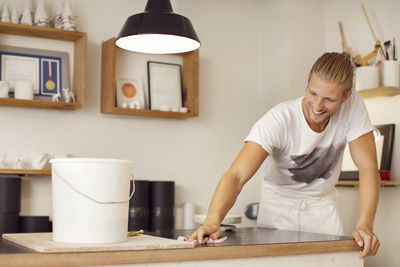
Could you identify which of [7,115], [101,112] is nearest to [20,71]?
[7,115]

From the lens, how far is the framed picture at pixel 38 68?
3.47m

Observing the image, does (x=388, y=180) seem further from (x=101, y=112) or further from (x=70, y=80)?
(x=70, y=80)

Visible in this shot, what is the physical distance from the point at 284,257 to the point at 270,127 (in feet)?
2.30

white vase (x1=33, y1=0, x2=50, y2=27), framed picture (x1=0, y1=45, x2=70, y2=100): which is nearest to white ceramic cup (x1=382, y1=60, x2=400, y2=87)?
framed picture (x1=0, y1=45, x2=70, y2=100)

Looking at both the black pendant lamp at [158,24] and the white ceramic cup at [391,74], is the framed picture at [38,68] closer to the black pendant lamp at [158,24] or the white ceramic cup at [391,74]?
the black pendant lamp at [158,24]

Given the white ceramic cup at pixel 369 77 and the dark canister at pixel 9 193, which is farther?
the white ceramic cup at pixel 369 77

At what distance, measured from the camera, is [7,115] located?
3475 mm

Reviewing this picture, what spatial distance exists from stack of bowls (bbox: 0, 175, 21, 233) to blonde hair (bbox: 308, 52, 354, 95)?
199 centimetres

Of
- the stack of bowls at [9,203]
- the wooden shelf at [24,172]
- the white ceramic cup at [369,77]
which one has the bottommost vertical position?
the stack of bowls at [9,203]

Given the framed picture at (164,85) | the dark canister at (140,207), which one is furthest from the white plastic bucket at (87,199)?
the framed picture at (164,85)

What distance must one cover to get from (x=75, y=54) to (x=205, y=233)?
2.32 m

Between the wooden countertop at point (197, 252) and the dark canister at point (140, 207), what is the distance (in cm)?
182

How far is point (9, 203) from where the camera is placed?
3.20 m

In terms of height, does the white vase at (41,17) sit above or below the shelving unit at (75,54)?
above
